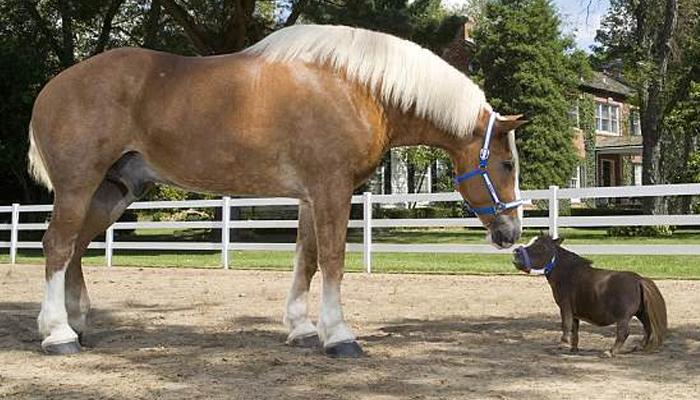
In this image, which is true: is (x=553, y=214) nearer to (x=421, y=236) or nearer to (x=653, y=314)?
(x=653, y=314)

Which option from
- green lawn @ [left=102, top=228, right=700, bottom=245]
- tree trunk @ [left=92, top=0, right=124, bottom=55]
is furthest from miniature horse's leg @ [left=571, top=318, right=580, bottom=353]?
tree trunk @ [left=92, top=0, right=124, bottom=55]

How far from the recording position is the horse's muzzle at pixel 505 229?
5.31m

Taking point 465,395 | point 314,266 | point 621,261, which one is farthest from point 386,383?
point 621,261

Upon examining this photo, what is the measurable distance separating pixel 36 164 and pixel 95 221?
610mm

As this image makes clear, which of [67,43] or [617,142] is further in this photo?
[617,142]

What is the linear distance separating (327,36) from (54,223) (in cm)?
231

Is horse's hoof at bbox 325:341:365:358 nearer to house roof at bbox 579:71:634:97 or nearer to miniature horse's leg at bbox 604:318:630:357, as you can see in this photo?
miniature horse's leg at bbox 604:318:630:357

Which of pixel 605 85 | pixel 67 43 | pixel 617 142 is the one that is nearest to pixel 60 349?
pixel 67 43

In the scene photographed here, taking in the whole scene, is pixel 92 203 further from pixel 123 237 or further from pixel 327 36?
pixel 123 237

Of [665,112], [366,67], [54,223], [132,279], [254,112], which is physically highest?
[665,112]

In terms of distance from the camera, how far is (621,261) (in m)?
14.2

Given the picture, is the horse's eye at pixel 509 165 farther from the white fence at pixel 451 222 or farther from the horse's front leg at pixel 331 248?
the white fence at pixel 451 222

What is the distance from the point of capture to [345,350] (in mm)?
5043

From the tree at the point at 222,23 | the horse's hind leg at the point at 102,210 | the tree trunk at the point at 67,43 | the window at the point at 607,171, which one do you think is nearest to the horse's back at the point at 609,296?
the horse's hind leg at the point at 102,210
